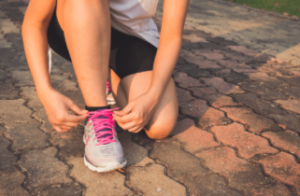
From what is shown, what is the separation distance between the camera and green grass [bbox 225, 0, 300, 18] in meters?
5.45

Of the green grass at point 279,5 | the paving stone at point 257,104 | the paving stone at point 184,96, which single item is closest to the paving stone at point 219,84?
the paving stone at point 257,104

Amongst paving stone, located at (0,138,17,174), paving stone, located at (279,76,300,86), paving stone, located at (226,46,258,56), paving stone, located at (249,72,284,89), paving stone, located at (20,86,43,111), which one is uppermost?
paving stone, located at (279,76,300,86)

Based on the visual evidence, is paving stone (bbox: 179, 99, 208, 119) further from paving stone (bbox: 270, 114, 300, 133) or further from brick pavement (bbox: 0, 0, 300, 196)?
paving stone (bbox: 270, 114, 300, 133)

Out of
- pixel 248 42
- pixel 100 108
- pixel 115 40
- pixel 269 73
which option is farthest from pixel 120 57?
pixel 248 42

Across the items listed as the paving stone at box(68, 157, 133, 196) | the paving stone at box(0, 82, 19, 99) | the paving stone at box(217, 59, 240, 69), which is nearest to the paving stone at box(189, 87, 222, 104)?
the paving stone at box(217, 59, 240, 69)

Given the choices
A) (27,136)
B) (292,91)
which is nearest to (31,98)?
(27,136)

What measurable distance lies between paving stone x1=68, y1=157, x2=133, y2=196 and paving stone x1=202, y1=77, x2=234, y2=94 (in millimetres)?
1189

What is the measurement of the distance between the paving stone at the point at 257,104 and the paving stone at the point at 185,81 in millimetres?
316

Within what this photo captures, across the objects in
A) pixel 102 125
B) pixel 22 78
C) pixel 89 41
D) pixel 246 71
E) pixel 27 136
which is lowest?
pixel 22 78

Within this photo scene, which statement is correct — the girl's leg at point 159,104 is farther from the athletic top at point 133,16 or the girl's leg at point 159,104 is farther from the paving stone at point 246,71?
the paving stone at point 246,71

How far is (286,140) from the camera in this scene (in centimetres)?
164

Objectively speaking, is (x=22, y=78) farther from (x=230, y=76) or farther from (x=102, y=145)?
(x=230, y=76)

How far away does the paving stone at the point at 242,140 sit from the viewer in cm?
154

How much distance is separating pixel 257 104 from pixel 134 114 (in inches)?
41.2
